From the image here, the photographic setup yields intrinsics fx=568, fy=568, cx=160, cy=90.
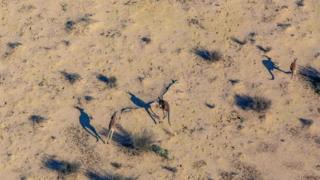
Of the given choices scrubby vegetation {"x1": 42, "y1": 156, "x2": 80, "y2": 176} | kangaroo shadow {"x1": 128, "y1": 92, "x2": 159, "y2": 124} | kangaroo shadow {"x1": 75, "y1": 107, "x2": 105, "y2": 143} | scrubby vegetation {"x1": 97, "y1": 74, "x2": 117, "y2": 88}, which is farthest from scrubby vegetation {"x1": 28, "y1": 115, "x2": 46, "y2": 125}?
kangaroo shadow {"x1": 128, "y1": 92, "x2": 159, "y2": 124}

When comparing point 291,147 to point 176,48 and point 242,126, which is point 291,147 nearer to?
point 242,126

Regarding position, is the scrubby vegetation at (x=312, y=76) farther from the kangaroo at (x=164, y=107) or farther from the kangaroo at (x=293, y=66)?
the kangaroo at (x=164, y=107)

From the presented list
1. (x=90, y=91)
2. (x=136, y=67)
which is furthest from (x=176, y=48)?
(x=90, y=91)

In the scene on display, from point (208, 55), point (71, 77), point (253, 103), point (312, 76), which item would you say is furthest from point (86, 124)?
point (312, 76)

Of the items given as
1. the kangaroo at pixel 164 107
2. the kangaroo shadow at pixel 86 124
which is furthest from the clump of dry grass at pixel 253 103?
the kangaroo shadow at pixel 86 124

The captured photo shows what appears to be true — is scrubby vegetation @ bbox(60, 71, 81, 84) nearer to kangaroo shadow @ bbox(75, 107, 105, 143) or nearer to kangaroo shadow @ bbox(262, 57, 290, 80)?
kangaroo shadow @ bbox(75, 107, 105, 143)

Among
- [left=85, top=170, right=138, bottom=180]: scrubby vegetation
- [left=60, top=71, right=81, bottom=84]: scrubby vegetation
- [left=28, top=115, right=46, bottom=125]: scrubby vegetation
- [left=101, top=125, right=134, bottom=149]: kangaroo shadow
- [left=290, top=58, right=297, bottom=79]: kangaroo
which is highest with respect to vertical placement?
[left=290, top=58, right=297, bottom=79]: kangaroo
